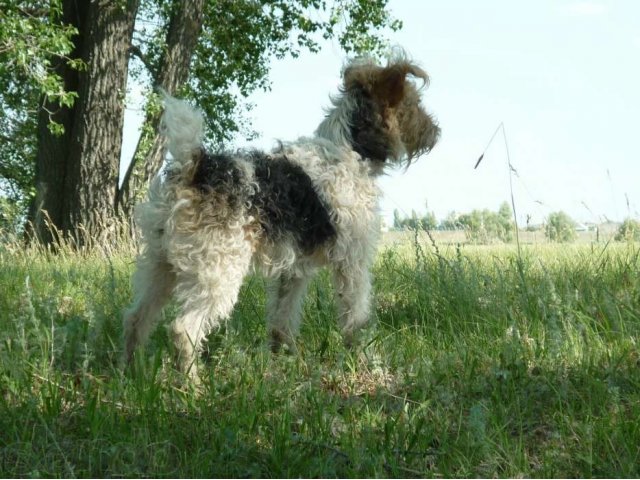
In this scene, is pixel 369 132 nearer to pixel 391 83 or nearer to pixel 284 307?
pixel 391 83

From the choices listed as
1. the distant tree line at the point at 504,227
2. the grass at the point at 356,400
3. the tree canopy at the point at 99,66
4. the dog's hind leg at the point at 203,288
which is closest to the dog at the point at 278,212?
the dog's hind leg at the point at 203,288

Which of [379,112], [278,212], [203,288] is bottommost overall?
[203,288]

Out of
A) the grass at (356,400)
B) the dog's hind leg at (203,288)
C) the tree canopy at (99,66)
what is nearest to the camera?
the grass at (356,400)

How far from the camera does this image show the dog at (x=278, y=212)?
15.5ft

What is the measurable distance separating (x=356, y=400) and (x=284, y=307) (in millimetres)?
1596

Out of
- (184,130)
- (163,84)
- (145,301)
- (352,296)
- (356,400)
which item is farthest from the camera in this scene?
(163,84)

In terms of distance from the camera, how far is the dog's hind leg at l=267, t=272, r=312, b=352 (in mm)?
5664

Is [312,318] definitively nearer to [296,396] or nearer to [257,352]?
[257,352]

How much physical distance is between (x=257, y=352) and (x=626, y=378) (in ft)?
7.68

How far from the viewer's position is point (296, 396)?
13.7 ft

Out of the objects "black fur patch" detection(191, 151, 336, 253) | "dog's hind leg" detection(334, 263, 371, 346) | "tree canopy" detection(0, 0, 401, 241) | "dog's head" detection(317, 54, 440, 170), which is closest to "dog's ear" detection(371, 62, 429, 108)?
"dog's head" detection(317, 54, 440, 170)

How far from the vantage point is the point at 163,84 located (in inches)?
555

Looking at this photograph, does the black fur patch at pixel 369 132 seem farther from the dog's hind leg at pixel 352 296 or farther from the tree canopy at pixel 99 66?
the tree canopy at pixel 99 66

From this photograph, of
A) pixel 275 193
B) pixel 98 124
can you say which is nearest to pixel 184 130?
pixel 275 193
